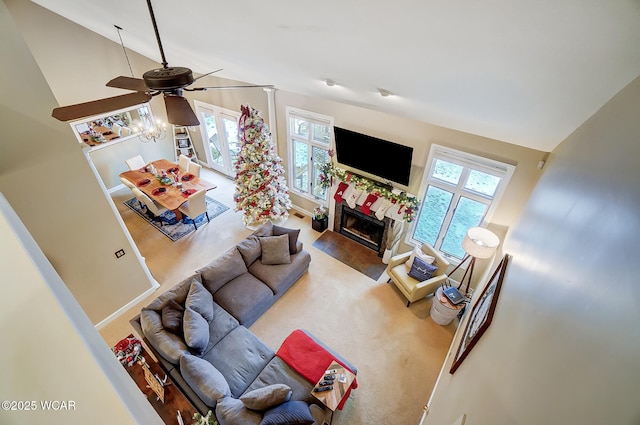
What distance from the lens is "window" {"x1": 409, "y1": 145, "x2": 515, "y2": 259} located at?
3.94 meters

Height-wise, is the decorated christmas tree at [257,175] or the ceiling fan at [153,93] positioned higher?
the ceiling fan at [153,93]

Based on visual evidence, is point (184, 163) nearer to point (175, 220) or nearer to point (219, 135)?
point (219, 135)

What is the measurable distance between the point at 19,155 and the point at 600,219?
4688 millimetres

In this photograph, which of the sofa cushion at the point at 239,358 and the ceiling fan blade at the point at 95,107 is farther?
the sofa cushion at the point at 239,358

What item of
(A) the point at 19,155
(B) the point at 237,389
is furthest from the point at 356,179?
(A) the point at 19,155

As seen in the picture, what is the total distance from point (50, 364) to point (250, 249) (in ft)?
12.8

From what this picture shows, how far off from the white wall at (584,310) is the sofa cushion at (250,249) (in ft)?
12.0

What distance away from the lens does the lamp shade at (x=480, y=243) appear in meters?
3.77

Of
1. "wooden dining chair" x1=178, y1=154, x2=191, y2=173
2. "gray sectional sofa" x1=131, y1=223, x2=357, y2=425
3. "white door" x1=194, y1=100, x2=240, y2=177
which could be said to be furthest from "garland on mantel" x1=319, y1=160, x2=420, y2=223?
"wooden dining chair" x1=178, y1=154, x2=191, y2=173

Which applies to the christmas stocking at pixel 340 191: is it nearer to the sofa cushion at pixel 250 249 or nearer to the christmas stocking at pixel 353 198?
the christmas stocking at pixel 353 198

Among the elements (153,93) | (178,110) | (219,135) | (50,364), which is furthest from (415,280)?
(219,135)

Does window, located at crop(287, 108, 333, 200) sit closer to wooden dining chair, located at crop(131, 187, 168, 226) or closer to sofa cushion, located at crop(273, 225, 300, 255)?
sofa cushion, located at crop(273, 225, 300, 255)

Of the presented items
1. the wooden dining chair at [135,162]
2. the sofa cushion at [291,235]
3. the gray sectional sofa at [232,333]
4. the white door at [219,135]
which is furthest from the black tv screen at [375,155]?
the wooden dining chair at [135,162]

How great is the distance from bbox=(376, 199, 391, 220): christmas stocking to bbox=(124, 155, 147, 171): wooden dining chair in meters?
6.40
